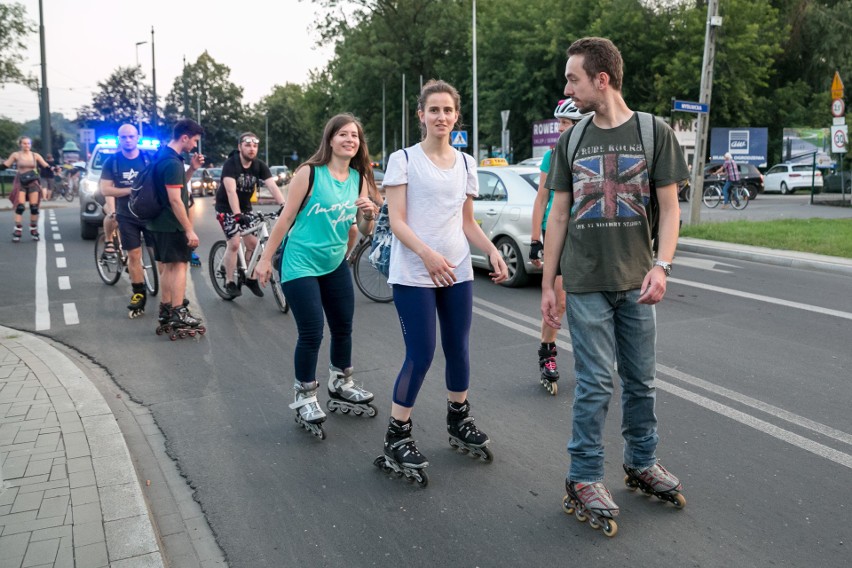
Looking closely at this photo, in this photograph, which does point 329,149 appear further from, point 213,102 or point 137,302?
point 213,102

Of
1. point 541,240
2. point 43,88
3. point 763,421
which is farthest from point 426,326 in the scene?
point 43,88

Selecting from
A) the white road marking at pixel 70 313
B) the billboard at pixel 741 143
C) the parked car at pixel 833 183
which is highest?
the billboard at pixel 741 143

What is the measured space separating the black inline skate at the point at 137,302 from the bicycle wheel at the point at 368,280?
229 centimetres

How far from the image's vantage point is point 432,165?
380cm

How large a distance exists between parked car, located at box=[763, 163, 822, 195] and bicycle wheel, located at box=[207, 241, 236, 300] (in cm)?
3097

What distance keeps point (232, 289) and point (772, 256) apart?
27.4 ft

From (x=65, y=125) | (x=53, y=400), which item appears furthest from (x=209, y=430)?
(x=65, y=125)

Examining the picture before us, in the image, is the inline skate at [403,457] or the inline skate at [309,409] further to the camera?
the inline skate at [309,409]

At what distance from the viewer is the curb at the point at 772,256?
36.6 feet

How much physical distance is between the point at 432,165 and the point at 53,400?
9.84ft

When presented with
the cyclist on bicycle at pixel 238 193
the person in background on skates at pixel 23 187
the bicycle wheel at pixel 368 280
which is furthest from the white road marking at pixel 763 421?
the person in background on skates at pixel 23 187

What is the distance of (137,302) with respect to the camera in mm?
8094

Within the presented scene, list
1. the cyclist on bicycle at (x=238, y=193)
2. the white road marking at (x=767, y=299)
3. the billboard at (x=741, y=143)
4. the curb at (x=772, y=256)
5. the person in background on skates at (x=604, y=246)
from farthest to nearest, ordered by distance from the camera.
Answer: the billboard at (x=741, y=143), the curb at (x=772, y=256), the cyclist on bicycle at (x=238, y=193), the white road marking at (x=767, y=299), the person in background on skates at (x=604, y=246)

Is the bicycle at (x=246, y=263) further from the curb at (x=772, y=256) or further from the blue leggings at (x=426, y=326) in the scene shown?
the curb at (x=772, y=256)
